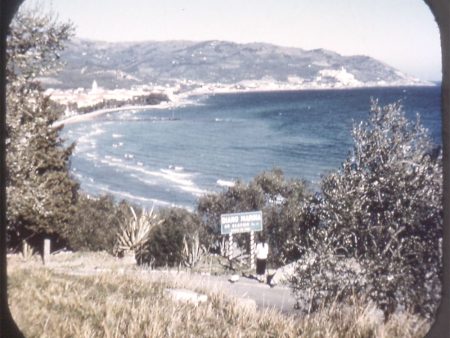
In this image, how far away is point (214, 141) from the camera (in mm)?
2141

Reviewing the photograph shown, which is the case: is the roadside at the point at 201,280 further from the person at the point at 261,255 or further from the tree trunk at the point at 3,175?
the tree trunk at the point at 3,175

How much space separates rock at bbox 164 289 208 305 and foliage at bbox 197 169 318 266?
24 cm

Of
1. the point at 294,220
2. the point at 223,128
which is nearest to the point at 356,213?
the point at 294,220

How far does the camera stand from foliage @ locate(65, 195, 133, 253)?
208cm

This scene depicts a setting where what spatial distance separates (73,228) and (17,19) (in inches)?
31.3

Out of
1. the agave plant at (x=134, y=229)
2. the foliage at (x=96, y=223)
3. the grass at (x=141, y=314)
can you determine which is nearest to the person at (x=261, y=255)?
the grass at (x=141, y=314)

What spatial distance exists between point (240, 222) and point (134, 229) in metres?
0.42

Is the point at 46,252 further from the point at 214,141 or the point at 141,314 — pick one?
the point at 214,141

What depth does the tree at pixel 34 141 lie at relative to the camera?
1.96 metres

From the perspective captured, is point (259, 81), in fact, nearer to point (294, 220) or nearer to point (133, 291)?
point (294, 220)

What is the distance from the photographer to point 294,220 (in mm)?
2145

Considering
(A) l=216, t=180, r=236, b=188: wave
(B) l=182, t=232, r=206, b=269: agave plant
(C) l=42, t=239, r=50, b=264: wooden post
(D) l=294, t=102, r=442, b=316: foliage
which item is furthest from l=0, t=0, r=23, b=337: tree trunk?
(D) l=294, t=102, r=442, b=316: foliage

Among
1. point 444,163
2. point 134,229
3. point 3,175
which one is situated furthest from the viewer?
point 134,229

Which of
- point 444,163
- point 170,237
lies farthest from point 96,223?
point 444,163
